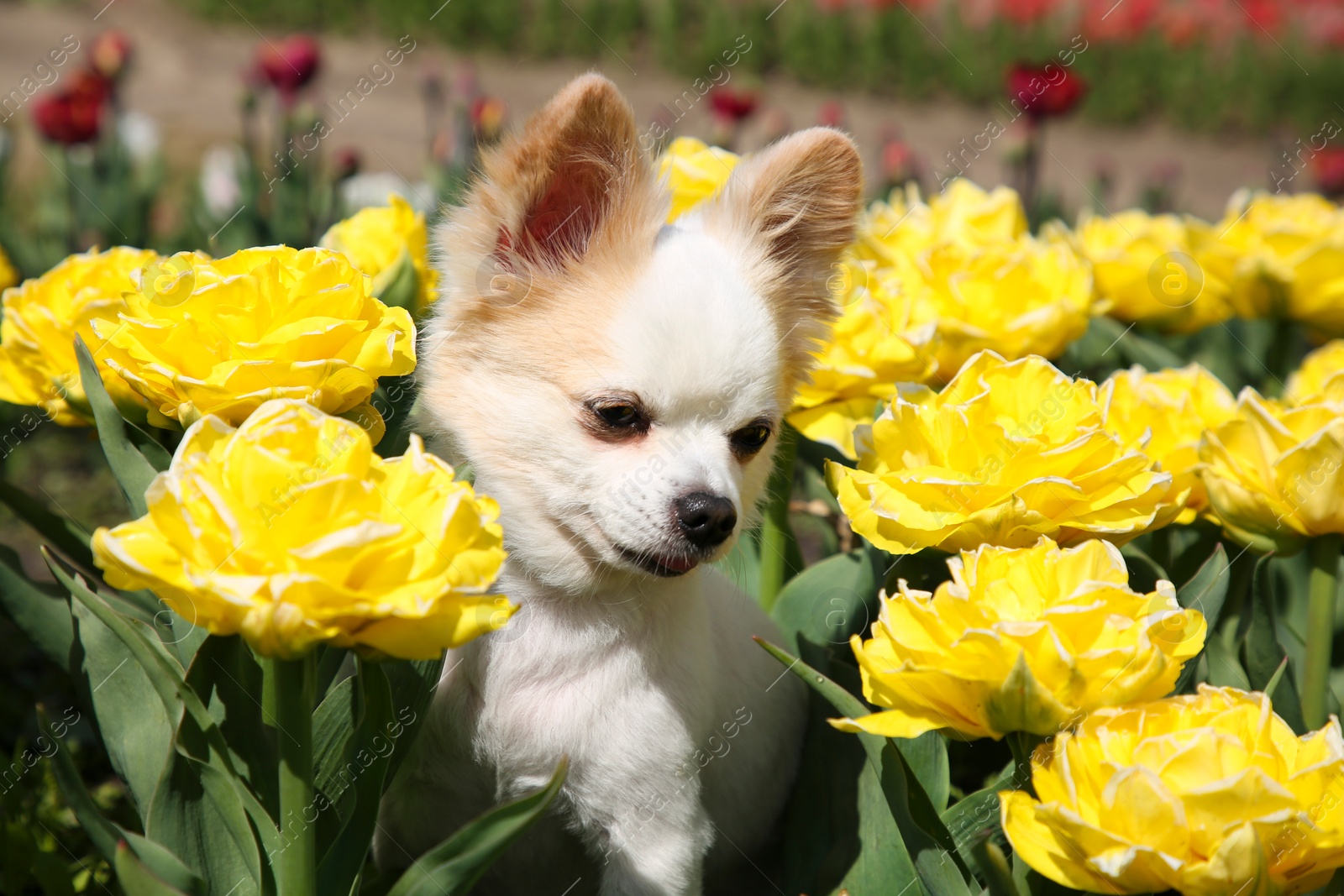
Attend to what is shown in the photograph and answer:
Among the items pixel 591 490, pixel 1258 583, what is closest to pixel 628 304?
pixel 591 490

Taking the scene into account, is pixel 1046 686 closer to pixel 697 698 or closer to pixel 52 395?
pixel 697 698

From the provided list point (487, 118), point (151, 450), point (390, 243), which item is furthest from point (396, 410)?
point (487, 118)

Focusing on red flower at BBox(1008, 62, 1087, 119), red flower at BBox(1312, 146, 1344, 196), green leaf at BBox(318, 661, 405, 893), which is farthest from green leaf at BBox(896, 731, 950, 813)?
red flower at BBox(1312, 146, 1344, 196)

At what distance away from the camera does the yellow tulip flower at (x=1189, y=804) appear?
1.08 meters

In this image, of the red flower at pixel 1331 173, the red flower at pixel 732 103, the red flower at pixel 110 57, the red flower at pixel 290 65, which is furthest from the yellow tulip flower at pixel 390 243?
the red flower at pixel 1331 173

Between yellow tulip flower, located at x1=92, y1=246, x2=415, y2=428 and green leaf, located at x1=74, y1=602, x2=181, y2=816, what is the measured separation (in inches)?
13.6

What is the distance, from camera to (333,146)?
831 centimetres

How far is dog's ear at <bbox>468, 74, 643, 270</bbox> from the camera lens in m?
1.67

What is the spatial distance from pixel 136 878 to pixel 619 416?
34.7 inches

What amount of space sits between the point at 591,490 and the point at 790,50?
1087 cm

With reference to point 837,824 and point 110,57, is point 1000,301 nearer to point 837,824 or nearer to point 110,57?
point 837,824

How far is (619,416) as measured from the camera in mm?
1721

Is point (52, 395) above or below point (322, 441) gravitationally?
below

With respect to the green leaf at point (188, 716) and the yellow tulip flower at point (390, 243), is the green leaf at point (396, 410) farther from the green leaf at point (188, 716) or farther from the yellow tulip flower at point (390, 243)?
the green leaf at point (188, 716)
